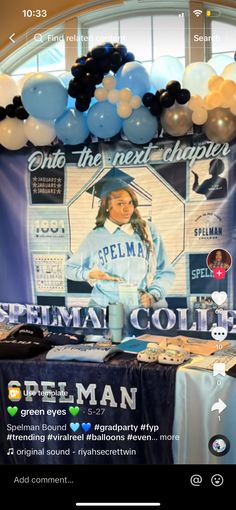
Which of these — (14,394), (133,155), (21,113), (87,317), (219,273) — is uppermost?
(21,113)

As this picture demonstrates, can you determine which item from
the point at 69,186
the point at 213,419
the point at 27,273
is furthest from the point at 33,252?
the point at 213,419

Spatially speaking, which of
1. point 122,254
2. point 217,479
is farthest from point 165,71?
point 217,479

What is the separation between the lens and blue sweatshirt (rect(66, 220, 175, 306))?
1168 millimetres

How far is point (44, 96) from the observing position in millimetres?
1136

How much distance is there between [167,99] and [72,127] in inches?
8.3

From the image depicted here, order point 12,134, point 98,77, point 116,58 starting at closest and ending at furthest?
point 116,58 → point 98,77 → point 12,134

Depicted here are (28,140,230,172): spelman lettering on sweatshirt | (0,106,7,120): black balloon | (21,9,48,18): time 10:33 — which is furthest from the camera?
(0,106,7,120): black balloon

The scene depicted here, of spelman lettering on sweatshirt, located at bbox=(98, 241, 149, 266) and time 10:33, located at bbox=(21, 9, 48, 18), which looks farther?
spelman lettering on sweatshirt, located at bbox=(98, 241, 149, 266)

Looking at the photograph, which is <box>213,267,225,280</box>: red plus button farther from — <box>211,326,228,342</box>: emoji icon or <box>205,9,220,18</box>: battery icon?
<box>205,9,220,18</box>: battery icon

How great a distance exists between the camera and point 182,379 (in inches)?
47.4

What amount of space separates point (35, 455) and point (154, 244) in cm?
48

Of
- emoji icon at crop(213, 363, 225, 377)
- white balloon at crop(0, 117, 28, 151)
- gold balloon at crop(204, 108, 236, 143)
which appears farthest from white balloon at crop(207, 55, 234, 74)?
emoji icon at crop(213, 363, 225, 377)

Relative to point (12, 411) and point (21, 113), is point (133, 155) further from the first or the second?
point (12, 411)

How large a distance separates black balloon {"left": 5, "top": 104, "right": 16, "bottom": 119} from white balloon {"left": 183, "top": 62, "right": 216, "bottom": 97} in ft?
1.27
